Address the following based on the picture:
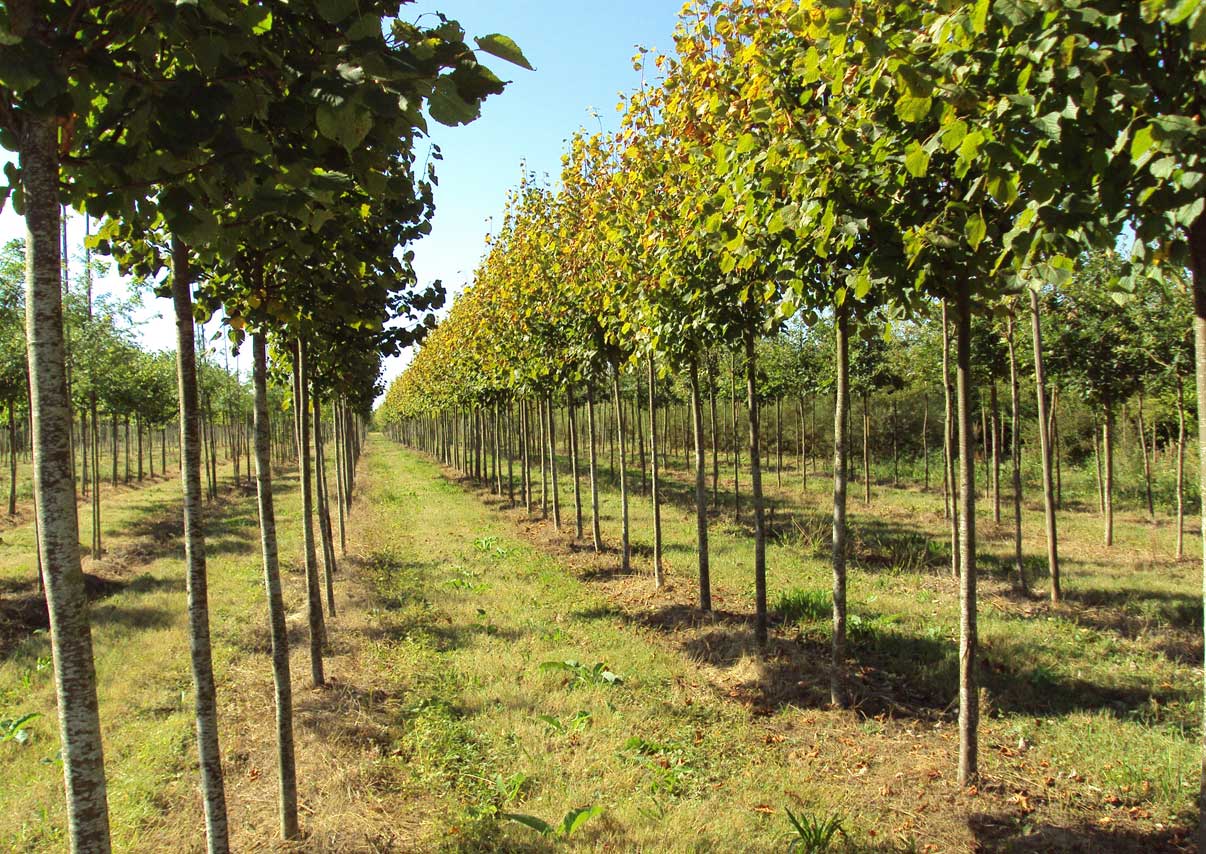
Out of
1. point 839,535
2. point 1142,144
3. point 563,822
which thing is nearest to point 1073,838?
point 839,535

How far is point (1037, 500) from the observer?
20.3 metres

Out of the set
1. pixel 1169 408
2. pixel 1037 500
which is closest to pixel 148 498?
pixel 1037 500

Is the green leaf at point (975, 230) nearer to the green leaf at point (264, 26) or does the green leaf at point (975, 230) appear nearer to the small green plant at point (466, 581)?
the green leaf at point (264, 26)

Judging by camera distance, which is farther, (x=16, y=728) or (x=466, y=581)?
(x=466, y=581)

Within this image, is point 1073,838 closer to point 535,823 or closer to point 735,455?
point 535,823

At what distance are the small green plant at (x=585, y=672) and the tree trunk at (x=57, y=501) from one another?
4931 mm

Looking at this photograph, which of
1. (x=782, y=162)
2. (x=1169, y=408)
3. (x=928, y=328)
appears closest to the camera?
(x=782, y=162)

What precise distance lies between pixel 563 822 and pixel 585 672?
8.19ft

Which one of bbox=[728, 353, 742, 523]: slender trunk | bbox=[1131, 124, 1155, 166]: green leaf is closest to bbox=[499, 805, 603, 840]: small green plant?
bbox=[1131, 124, 1155, 166]: green leaf

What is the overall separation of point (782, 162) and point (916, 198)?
38.2 inches

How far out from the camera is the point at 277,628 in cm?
462

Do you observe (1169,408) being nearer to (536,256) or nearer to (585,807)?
(536,256)

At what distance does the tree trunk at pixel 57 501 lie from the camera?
1905 millimetres

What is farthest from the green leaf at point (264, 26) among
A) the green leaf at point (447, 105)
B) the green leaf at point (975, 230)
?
the green leaf at point (975, 230)
